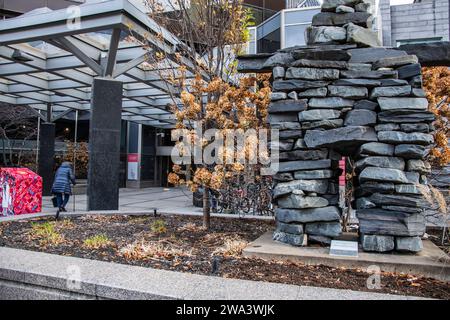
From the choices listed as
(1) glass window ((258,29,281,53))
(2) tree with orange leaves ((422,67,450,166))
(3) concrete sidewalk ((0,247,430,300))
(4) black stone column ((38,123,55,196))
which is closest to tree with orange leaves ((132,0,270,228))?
(3) concrete sidewalk ((0,247,430,300))

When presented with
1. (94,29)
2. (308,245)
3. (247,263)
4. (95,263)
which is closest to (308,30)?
(308,245)

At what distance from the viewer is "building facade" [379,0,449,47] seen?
15461 mm

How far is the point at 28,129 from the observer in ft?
75.0

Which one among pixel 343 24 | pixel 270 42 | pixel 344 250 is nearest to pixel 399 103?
pixel 343 24

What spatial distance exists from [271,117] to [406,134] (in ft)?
5.58

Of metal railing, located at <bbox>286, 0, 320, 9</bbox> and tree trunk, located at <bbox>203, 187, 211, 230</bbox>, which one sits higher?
metal railing, located at <bbox>286, 0, 320, 9</bbox>

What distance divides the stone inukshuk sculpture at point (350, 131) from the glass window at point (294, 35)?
13776 mm

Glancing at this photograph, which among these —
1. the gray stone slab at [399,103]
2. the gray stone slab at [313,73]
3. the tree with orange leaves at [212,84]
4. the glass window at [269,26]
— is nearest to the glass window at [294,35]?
the glass window at [269,26]

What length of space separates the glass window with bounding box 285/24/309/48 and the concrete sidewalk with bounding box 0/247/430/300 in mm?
16715

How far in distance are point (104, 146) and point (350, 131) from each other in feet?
22.0

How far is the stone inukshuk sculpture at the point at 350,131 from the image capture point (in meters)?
4.39

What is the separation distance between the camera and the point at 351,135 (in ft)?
15.0

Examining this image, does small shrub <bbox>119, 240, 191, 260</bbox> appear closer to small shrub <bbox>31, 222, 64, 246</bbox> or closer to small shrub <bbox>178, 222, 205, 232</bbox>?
small shrub <bbox>31, 222, 64, 246</bbox>

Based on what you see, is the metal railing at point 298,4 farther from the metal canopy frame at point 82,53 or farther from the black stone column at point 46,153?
the black stone column at point 46,153
